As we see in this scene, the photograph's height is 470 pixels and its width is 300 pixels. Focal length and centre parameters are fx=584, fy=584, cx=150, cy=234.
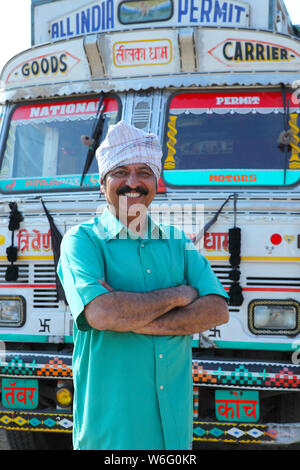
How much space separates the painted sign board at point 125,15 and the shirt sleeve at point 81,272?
2.75 metres

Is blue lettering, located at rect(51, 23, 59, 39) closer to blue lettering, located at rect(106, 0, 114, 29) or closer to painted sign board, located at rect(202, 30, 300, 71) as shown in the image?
blue lettering, located at rect(106, 0, 114, 29)

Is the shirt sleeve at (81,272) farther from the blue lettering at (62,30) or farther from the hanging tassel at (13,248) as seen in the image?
the blue lettering at (62,30)

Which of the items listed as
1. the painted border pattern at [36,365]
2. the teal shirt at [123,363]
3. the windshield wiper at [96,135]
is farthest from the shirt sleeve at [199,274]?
the windshield wiper at [96,135]

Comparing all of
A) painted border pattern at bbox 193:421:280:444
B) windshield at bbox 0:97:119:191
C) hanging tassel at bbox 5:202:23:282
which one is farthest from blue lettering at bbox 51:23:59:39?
painted border pattern at bbox 193:421:280:444

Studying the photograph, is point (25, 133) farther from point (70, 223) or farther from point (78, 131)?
point (70, 223)

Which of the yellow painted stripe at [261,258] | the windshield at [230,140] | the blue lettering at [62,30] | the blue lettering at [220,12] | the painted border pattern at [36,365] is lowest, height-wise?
the painted border pattern at [36,365]

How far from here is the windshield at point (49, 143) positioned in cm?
448

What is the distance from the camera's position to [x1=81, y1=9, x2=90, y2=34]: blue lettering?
4.80 m

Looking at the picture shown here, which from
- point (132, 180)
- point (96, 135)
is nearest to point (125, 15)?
point (96, 135)

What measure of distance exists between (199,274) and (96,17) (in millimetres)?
3145

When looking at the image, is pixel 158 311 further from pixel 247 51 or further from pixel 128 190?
pixel 247 51
